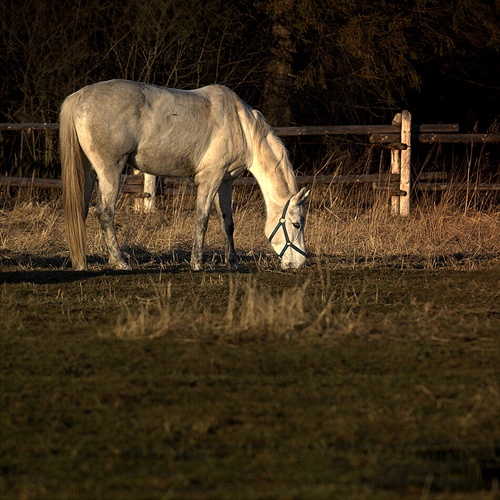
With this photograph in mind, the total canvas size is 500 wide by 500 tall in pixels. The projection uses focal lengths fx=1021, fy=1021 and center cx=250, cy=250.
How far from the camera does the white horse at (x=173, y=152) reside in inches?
378

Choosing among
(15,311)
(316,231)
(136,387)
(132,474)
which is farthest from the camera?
(316,231)

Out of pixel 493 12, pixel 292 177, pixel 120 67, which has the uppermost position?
pixel 493 12

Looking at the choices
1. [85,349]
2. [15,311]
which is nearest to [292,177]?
[15,311]

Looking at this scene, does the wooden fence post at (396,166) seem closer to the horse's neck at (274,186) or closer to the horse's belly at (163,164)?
the horse's neck at (274,186)

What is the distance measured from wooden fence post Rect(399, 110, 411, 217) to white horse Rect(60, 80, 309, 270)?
18.2 feet

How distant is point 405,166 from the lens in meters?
15.8

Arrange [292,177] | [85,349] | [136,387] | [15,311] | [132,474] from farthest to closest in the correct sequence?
[292,177] < [15,311] < [85,349] < [136,387] < [132,474]

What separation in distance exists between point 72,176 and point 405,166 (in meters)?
7.42

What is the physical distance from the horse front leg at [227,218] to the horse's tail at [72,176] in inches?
60.2

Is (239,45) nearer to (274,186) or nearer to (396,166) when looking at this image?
(396,166)

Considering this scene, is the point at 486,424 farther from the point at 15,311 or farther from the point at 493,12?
the point at 493,12

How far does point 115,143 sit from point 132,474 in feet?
20.9

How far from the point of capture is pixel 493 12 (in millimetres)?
17641

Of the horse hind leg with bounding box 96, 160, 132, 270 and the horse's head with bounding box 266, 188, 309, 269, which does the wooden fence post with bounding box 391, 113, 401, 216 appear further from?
the horse hind leg with bounding box 96, 160, 132, 270
